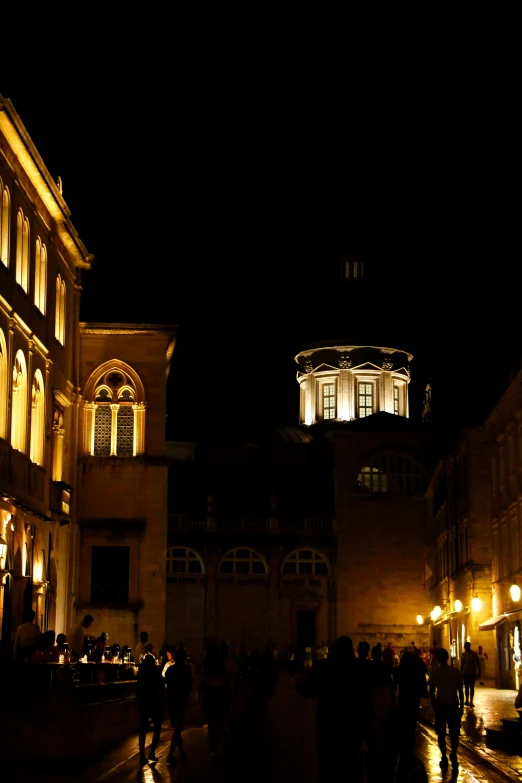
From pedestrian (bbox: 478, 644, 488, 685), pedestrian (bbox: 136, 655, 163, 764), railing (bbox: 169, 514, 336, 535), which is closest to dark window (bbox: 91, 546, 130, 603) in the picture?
pedestrian (bbox: 478, 644, 488, 685)

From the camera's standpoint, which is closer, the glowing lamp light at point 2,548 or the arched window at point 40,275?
the glowing lamp light at point 2,548

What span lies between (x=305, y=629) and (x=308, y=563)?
3.51m

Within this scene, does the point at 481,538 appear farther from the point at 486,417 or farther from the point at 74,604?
the point at 74,604

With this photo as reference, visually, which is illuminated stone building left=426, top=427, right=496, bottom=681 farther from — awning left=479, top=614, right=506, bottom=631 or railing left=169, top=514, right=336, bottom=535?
railing left=169, top=514, right=336, bottom=535

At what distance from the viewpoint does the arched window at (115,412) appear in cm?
4378

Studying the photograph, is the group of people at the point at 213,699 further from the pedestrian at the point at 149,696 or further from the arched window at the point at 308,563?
the arched window at the point at 308,563

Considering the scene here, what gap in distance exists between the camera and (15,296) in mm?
33031

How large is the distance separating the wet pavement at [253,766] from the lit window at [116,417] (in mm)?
18213

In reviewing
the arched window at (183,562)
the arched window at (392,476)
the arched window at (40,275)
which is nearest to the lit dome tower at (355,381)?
the arched window at (392,476)

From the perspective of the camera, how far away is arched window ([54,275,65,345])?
39906mm

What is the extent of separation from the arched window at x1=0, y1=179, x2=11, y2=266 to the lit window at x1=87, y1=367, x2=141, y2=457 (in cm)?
1191

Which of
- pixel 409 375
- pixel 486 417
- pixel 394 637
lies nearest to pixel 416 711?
pixel 486 417

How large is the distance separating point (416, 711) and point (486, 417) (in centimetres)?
3146

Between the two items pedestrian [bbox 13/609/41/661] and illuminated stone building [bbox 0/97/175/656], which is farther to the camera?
illuminated stone building [bbox 0/97/175/656]
